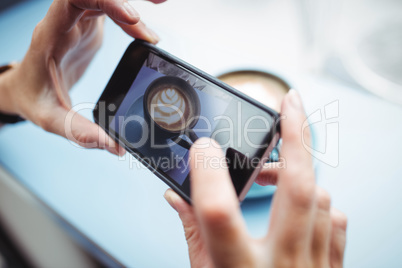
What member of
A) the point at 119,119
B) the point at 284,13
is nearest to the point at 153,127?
the point at 119,119

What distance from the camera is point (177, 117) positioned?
1.11ft

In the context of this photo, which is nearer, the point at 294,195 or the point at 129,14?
the point at 294,195

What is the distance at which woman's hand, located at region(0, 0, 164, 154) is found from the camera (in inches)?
15.8

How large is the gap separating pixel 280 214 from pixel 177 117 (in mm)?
165

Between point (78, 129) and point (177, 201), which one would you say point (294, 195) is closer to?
point (177, 201)

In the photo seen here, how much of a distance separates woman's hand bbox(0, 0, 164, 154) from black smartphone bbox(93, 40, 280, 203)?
0.05 meters

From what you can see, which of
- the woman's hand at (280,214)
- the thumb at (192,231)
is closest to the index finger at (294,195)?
the woman's hand at (280,214)

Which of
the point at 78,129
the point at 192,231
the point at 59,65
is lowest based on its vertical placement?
the point at 192,231

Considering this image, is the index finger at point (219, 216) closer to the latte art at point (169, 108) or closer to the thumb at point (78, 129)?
the latte art at point (169, 108)

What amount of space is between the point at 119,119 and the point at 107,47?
314 mm

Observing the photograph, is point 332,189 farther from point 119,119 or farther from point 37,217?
point 37,217

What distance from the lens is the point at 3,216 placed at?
24.8 inches

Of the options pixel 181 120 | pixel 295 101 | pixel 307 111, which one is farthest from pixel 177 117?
pixel 307 111

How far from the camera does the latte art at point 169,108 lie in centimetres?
34
